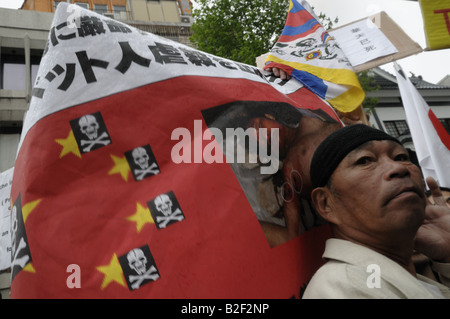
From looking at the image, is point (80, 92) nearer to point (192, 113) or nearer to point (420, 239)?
point (192, 113)

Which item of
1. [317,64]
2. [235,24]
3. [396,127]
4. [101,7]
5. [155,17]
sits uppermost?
[101,7]

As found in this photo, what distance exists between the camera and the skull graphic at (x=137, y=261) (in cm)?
117

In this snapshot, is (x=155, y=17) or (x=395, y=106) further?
(x=155, y=17)

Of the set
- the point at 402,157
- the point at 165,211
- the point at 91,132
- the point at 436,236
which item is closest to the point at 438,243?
the point at 436,236

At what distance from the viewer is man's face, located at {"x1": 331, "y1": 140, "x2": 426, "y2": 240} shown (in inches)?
48.4

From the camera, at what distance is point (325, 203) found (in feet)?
4.68

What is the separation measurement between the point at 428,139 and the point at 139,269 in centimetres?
416

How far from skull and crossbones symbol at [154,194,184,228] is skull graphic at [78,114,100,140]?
0.35 m

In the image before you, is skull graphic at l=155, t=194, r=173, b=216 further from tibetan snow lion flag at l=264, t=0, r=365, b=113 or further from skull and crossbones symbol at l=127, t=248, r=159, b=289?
tibetan snow lion flag at l=264, t=0, r=365, b=113

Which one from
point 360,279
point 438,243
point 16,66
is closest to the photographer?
point 360,279

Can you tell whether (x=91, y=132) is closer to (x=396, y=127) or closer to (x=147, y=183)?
(x=147, y=183)

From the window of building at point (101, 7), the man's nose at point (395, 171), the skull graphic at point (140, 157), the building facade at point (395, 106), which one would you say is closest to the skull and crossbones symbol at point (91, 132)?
the skull graphic at point (140, 157)

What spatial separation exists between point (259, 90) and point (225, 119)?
33 centimetres
